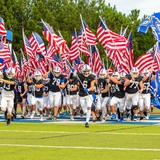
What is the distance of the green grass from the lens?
13.0m

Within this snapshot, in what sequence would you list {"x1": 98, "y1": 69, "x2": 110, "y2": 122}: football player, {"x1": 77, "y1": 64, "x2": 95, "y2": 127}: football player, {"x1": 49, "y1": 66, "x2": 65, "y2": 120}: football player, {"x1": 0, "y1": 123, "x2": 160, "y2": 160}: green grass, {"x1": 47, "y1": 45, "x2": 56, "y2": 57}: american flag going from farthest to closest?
{"x1": 47, "y1": 45, "x2": 56, "y2": 57}: american flag → {"x1": 49, "y1": 66, "x2": 65, "y2": 120}: football player → {"x1": 98, "y1": 69, "x2": 110, "y2": 122}: football player → {"x1": 77, "y1": 64, "x2": 95, "y2": 127}: football player → {"x1": 0, "y1": 123, "x2": 160, "y2": 160}: green grass

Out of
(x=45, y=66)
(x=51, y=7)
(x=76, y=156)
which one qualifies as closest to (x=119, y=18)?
(x=51, y=7)

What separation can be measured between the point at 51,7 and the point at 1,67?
4855cm

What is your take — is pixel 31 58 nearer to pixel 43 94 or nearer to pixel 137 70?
pixel 43 94

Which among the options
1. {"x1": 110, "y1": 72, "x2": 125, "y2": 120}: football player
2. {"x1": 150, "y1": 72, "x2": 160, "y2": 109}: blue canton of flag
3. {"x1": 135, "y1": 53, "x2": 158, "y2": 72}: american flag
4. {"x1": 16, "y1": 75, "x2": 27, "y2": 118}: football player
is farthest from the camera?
{"x1": 150, "y1": 72, "x2": 160, "y2": 109}: blue canton of flag

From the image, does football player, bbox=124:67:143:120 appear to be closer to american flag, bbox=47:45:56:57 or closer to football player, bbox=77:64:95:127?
football player, bbox=77:64:95:127

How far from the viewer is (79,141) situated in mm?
15906

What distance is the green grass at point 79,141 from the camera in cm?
1301

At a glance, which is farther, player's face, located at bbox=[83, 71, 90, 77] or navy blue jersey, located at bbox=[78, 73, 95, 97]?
player's face, located at bbox=[83, 71, 90, 77]

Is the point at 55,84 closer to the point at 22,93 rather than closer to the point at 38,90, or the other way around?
the point at 38,90

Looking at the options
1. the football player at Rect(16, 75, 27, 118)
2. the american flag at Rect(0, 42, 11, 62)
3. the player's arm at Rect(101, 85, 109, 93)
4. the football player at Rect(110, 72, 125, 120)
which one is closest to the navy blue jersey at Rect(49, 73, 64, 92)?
the player's arm at Rect(101, 85, 109, 93)

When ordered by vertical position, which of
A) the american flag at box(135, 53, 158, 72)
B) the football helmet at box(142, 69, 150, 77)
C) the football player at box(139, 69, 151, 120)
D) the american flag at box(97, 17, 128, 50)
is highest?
the american flag at box(97, 17, 128, 50)

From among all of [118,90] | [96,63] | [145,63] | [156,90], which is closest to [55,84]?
[118,90]

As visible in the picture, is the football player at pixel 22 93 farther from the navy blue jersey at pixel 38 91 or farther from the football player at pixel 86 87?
the football player at pixel 86 87
